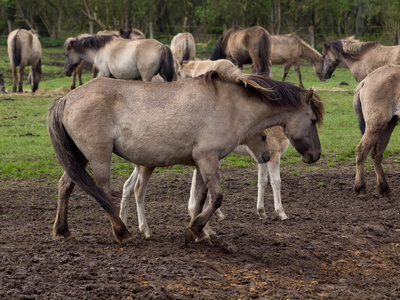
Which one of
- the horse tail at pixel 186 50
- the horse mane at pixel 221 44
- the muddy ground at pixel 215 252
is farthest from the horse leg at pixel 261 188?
the horse tail at pixel 186 50

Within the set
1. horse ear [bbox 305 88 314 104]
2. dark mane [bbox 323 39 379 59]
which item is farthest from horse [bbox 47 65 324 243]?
dark mane [bbox 323 39 379 59]

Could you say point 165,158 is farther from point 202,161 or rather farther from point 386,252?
point 386,252

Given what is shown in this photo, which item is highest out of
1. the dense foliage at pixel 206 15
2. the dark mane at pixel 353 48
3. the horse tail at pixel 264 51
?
the dark mane at pixel 353 48

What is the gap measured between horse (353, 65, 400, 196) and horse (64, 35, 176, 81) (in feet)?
22.3

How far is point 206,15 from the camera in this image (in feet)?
131

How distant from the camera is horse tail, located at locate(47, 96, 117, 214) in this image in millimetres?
5582

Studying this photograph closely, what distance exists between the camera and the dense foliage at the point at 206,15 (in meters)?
36.9

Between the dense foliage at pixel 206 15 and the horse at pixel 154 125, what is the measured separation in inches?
1168

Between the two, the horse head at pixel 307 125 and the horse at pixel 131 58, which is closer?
the horse head at pixel 307 125

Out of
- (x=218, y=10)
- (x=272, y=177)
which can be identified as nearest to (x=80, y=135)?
(x=272, y=177)

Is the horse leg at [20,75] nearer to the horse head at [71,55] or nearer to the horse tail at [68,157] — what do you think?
the horse head at [71,55]

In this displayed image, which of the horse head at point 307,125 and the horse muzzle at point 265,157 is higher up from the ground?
the horse head at point 307,125

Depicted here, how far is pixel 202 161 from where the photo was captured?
5.65 metres

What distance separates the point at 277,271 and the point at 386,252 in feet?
4.96
